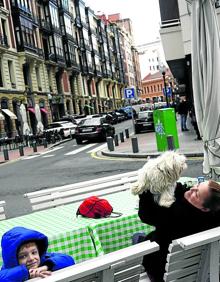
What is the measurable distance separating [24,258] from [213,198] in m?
1.28

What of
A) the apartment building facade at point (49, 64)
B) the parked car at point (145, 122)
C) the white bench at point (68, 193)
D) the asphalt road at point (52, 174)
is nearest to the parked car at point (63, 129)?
the apartment building facade at point (49, 64)

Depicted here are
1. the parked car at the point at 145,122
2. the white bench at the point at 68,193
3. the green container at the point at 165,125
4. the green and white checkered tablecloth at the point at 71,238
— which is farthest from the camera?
the parked car at the point at 145,122

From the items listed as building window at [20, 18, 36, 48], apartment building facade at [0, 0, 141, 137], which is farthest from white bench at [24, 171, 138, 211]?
building window at [20, 18, 36, 48]

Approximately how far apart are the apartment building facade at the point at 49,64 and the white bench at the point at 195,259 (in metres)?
32.9

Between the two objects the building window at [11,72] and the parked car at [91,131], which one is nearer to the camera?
the parked car at [91,131]

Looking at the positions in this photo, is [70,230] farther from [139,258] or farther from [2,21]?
[2,21]

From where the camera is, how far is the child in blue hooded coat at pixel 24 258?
2699mm

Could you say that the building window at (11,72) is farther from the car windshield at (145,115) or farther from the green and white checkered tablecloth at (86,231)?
the green and white checkered tablecloth at (86,231)

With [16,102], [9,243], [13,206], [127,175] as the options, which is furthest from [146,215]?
[16,102]

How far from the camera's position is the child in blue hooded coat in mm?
2699

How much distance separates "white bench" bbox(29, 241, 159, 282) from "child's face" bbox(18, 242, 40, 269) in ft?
0.93

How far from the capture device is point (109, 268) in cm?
255

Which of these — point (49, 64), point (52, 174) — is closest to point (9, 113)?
point (49, 64)

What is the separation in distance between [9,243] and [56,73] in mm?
57739
